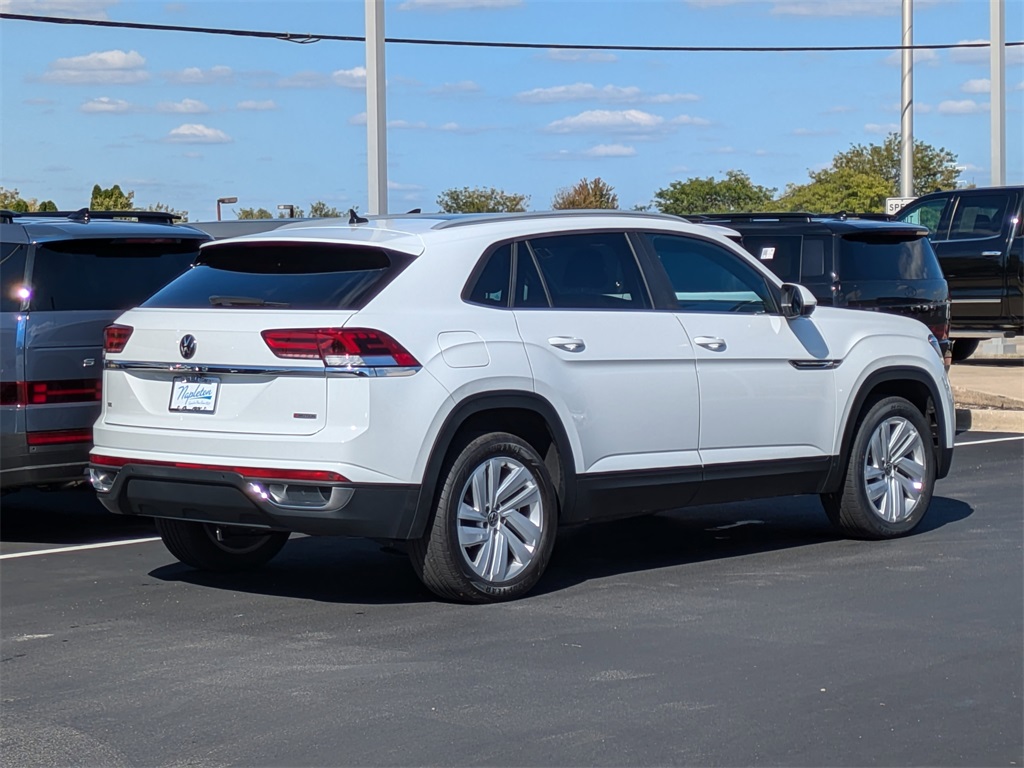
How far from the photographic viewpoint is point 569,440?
7602 millimetres

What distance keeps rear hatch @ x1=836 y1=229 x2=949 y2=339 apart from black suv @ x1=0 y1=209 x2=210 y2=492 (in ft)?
23.2

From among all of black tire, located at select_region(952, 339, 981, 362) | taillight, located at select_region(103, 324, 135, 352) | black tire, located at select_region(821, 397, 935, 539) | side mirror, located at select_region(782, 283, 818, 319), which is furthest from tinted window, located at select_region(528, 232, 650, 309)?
black tire, located at select_region(952, 339, 981, 362)

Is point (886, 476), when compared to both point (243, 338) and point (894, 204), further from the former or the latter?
point (894, 204)

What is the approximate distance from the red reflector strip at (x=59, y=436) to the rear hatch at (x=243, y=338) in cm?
120

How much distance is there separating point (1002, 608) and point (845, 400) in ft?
6.54

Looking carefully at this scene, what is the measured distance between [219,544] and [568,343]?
2203 millimetres

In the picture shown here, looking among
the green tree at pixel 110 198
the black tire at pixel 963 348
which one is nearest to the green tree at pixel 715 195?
the green tree at pixel 110 198

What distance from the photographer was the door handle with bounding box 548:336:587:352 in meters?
7.54

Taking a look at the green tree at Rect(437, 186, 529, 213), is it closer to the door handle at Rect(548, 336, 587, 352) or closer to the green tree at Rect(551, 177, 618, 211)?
the green tree at Rect(551, 177, 618, 211)

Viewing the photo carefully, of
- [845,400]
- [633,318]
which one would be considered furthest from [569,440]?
[845,400]

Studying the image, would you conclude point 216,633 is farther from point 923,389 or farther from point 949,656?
point 923,389

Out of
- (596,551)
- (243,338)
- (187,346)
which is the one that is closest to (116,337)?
(187,346)

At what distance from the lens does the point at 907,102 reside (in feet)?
102

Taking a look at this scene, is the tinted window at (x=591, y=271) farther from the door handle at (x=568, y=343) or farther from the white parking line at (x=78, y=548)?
the white parking line at (x=78, y=548)
